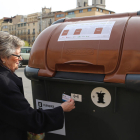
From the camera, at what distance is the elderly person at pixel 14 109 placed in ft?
4.62

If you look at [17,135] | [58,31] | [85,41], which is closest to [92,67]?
[85,41]

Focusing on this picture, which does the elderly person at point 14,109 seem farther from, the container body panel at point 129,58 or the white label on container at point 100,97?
the container body panel at point 129,58

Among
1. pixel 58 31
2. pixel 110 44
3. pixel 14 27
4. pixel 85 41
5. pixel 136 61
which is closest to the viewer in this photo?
pixel 136 61

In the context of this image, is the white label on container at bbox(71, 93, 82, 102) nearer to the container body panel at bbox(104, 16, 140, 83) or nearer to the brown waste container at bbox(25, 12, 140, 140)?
the brown waste container at bbox(25, 12, 140, 140)

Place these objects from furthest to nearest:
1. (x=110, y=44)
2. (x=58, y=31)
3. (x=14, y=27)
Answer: (x=14, y=27)
(x=58, y=31)
(x=110, y=44)

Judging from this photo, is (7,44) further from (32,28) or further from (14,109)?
(32,28)

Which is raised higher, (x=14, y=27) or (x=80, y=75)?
(x=14, y=27)

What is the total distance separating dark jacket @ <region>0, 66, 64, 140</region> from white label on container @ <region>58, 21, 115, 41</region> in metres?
0.73

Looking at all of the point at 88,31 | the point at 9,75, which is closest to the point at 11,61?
the point at 9,75

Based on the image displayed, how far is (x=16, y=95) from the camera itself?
1.43 meters

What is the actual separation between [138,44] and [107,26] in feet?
1.29

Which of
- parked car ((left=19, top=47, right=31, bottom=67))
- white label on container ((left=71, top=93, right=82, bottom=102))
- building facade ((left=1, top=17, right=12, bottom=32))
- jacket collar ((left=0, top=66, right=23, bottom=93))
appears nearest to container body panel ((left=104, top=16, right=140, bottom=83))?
white label on container ((left=71, top=93, right=82, bottom=102))

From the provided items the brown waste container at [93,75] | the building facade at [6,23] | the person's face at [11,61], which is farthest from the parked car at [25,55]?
the building facade at [6,23]

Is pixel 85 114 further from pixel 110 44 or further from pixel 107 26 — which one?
pixel 107 26
